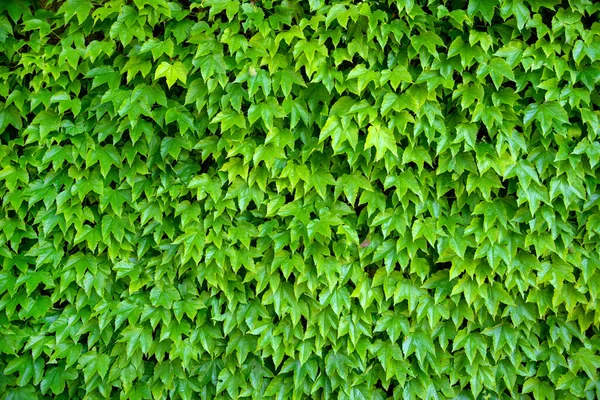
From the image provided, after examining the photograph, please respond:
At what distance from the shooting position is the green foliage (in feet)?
9.03

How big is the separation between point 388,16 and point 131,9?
1.33 meters

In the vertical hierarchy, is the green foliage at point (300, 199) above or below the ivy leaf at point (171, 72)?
below

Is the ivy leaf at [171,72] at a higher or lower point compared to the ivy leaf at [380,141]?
higher

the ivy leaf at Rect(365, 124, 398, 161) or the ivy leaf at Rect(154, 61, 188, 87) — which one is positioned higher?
the ivy leaf at Rect(154, 61, 188, 87)

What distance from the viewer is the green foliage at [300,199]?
2.75 metres

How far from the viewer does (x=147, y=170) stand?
292cm

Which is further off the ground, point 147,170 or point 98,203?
point 147,170

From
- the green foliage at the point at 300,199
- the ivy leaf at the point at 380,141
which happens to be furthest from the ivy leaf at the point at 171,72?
the ivy leaf at the point at 380,141

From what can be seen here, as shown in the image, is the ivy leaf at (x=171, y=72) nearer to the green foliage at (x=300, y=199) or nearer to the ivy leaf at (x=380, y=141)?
the green foliage at (x=300, y=199)

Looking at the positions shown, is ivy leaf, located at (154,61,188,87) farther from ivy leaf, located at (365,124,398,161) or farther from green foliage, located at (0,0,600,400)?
ivy leaf, located at (365,124,398,161)

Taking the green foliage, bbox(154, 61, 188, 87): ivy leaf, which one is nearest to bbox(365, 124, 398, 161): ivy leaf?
the green foliage

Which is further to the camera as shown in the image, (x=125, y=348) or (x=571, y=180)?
(x=125, y=348)

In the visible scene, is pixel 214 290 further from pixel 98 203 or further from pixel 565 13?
pixel 565 13

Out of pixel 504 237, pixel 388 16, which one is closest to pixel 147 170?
pixel 388 16
